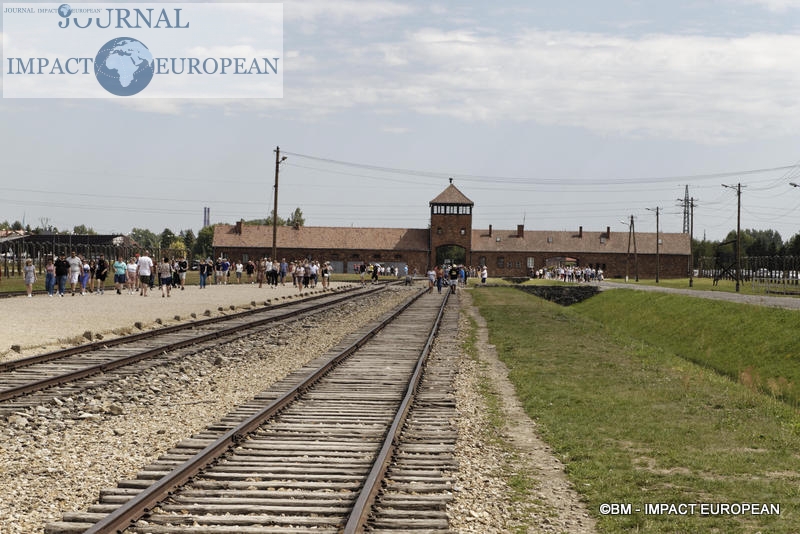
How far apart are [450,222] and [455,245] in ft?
10.0

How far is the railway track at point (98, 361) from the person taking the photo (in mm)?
12148

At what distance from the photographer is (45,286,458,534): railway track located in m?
6.37

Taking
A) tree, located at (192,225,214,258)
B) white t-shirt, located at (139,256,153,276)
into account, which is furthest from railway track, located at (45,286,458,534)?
tree, located at (192,225,214,258)

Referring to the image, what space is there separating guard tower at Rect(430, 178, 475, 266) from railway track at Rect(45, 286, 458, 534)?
94632 mm

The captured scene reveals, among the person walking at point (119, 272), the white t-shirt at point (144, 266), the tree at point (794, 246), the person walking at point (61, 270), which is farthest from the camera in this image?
the tree at point (794, 246)

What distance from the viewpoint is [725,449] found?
9.78 metres

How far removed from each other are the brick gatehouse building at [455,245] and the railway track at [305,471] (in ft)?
310

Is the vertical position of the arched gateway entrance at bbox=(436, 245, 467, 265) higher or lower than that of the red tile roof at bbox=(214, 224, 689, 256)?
lower

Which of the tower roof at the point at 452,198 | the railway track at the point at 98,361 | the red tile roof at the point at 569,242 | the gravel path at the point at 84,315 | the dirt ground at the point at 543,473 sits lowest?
the dirt ground at the point at 543,473

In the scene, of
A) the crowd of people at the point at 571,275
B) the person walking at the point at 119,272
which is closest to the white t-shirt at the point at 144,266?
the person walking at the point at 119,272

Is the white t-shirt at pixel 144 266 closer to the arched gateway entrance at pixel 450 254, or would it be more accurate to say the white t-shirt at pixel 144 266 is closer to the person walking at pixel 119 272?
the person walking at pixel 119 272

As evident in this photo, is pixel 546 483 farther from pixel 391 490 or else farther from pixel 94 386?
pixel 94 386

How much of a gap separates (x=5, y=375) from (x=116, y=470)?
22.3 feet

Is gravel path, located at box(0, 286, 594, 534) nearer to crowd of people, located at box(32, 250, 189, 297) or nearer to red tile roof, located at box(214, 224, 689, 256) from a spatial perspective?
crowd of people, located at box(32, 250, 189, 297)
